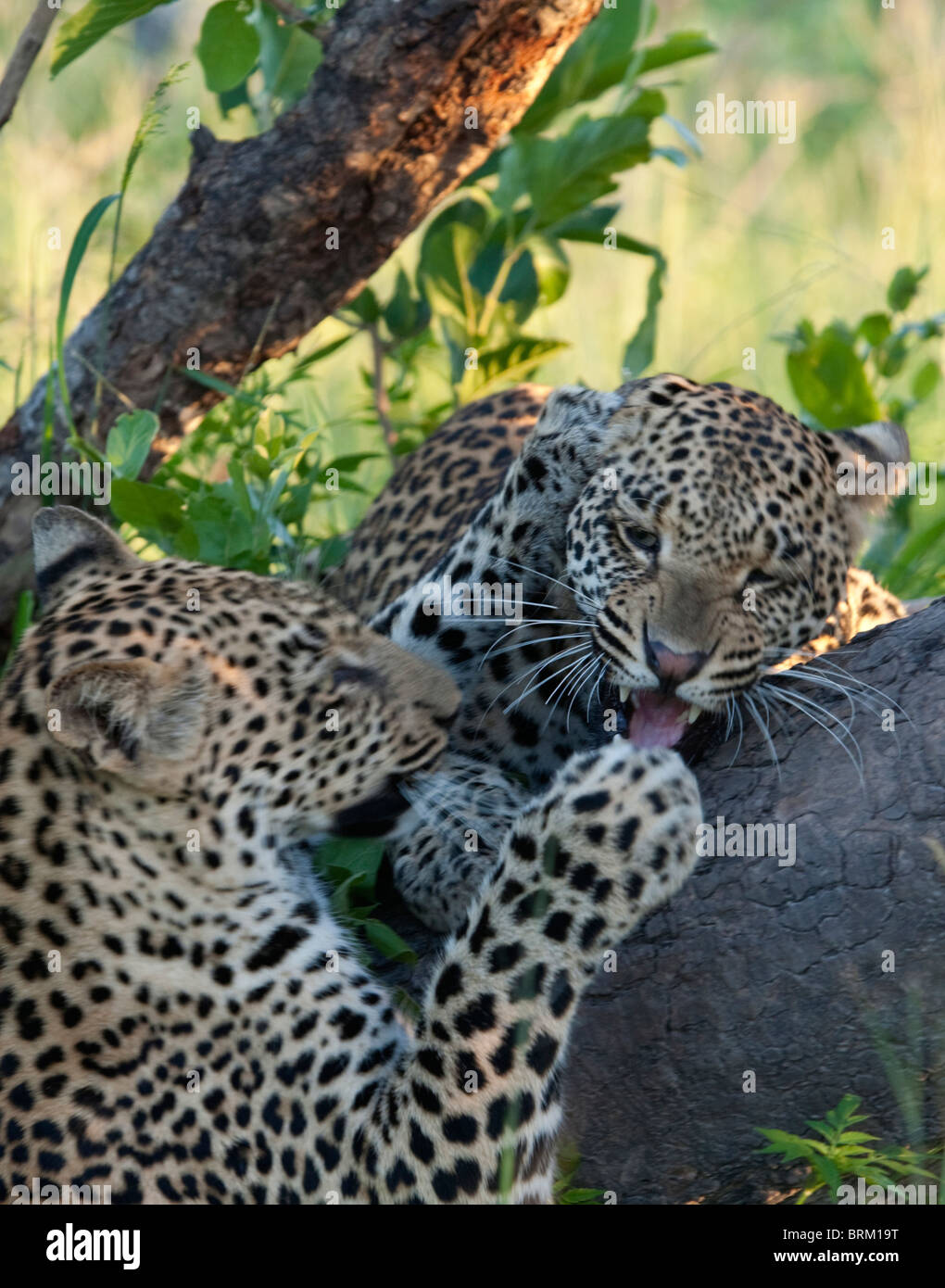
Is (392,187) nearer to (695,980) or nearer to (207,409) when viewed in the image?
(207,409)

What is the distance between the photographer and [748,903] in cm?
432

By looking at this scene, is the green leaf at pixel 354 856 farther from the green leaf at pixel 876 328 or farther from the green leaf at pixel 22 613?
the green leaf at pixel 876 328

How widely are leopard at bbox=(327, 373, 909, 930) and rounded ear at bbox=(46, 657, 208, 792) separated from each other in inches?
40.0

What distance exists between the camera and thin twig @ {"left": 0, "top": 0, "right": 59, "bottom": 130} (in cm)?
548

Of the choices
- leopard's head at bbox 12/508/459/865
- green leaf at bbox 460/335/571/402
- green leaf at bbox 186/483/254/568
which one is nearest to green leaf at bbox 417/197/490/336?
green leaf at bbox 460/335/571/402

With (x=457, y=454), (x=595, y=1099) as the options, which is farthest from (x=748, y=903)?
(x=457, y=454)

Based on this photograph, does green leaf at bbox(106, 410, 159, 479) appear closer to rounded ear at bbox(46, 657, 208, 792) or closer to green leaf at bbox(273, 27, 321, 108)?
green leaf at bbox(273, 27, 321, 108)

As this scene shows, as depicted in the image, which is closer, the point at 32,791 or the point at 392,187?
the point at 32,791

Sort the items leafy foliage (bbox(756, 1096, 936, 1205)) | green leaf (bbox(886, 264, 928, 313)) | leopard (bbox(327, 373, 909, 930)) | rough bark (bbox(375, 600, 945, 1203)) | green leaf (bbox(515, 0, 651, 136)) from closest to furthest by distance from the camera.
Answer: leafy foliage (bbox(756, 1096, 936, 1205)) < rough bark (bbox(375, 600, 945, 1203)) < leopard (bbox(327, 373, 909, 930)) < green leaf (bbox(515, 0, 651, 136)) < green leaf (bbox(886, 264, 928, 313))

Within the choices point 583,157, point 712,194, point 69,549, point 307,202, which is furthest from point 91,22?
point 712,194

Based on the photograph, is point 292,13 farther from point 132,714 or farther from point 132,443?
point 132,714

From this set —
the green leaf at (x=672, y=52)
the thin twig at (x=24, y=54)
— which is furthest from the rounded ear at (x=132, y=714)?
the green leaf at (x=672, y=52)
